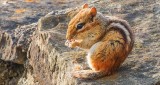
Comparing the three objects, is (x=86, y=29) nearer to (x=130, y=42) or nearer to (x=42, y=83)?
(x=130, y=42)

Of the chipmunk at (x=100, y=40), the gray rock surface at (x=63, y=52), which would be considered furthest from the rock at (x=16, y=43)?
the chipmunk at (x=100, y=40)

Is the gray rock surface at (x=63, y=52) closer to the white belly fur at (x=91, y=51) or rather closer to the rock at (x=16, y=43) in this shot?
the rock at (x=16, y=43)

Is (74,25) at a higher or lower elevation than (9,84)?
higher

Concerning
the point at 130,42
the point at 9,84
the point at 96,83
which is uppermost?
the point at 130,42

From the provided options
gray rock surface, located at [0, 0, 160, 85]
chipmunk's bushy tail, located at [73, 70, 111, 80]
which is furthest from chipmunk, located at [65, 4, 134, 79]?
gray rock surface, located at [0, 0, 160, 85]

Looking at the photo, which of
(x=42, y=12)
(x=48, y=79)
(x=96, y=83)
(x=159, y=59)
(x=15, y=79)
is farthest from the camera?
(x=42, y=12)

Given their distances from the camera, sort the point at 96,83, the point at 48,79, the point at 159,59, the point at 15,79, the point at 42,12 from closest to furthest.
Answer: the point at 96,83 → the point at 159,59 → the point at 48,79 → the point at 15,79 → the point at 42,12

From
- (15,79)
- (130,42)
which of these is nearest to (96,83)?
(130,42)

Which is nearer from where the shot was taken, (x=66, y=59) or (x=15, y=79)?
(x=66, y=59)
